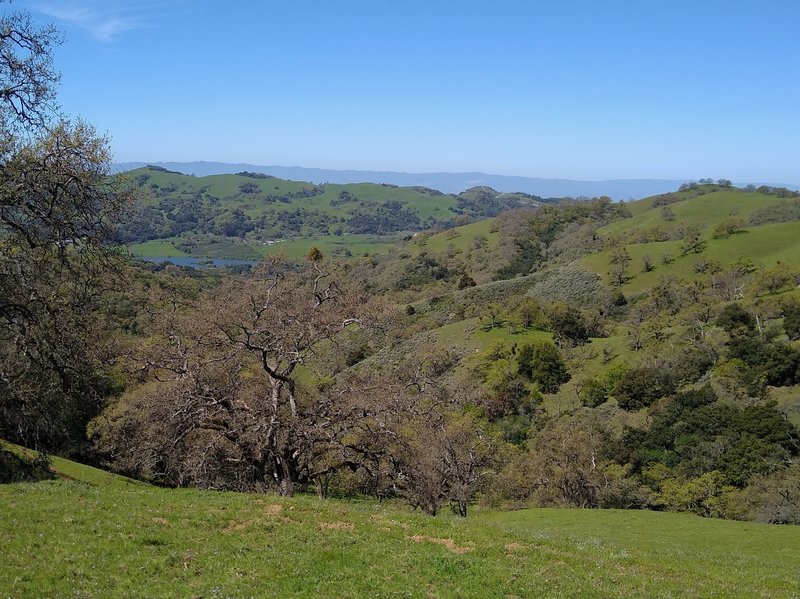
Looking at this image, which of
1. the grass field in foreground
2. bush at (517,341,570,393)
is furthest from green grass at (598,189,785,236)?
the grass field in foreground

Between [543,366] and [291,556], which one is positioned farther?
[543,366]

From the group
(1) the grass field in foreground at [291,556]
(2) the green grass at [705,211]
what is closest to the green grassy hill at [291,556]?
(1) the grass field in foreground at [291,556]

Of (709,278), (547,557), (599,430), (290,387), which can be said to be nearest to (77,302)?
(290,387)

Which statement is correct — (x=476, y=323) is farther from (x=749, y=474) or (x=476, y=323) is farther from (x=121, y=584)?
(x=121, y=584)

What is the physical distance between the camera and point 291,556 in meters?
11.2

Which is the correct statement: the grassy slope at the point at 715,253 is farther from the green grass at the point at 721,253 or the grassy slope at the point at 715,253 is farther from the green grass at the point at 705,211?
the green grass at the point at 705,211

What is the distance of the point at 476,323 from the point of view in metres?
91.2

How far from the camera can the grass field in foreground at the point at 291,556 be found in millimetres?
9766

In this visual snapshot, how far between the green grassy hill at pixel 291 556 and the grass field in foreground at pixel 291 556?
0.03 meters

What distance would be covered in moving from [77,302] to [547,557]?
1129 cm

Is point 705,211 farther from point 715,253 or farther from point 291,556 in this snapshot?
point 291,556

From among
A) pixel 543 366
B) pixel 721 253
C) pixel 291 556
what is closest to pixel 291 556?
pixel 291 556

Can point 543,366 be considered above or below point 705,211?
below

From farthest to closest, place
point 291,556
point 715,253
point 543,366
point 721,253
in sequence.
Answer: point 715,253 → point 721,253 → point 543,366 → point 291,556
